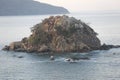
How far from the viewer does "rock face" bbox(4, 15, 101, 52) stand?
151575 millimetres

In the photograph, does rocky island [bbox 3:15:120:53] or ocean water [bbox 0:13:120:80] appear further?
rocky island [bbox 3:15:120:53]

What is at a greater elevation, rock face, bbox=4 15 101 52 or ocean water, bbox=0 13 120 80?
rock face, bbox=4 15 101 52

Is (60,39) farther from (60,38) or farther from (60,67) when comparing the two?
(60,67)

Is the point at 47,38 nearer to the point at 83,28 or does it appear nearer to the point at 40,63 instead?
the point at 83,28

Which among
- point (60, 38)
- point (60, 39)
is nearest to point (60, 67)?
point (60, 39)

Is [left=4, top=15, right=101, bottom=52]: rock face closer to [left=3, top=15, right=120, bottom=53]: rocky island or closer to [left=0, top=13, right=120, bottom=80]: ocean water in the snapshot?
[left=3, top=15, right=120, bottom=53]: rocky island

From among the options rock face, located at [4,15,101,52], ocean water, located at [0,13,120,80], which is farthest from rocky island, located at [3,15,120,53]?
ocean water, located at [0,13,120,80]

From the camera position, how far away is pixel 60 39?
501ft

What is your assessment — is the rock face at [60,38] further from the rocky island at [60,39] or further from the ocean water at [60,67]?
the ocean water at [60,67]

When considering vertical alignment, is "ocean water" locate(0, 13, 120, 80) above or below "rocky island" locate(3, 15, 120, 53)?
below

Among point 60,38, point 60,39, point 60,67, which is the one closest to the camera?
point 60,67

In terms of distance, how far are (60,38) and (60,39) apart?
517mm

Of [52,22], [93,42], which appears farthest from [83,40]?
[52,22]

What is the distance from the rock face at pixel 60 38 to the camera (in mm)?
151575
